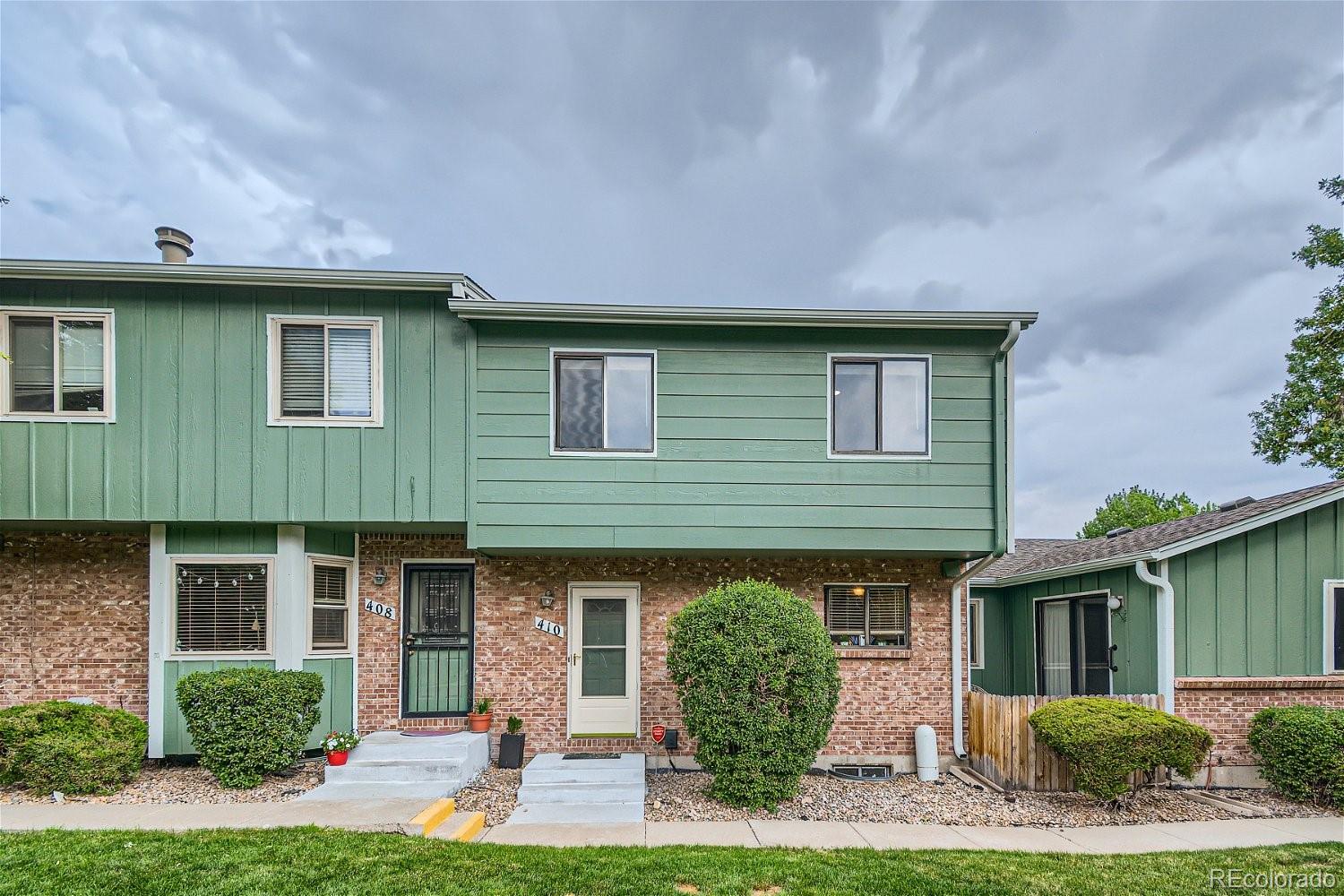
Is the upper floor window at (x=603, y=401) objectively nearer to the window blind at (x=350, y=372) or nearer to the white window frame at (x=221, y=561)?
the window blind at (x=350, y=372)

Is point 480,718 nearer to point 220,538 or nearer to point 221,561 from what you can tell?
point 221,561

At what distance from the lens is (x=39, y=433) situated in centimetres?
707

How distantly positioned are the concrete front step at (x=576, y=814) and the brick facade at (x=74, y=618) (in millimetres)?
4927

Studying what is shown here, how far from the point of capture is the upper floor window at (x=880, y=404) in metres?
7.56

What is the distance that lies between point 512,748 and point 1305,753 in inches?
325

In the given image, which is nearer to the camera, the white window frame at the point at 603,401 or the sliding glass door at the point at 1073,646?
the white window frame at the point at 603,401

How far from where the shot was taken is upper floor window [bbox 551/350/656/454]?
7.46m

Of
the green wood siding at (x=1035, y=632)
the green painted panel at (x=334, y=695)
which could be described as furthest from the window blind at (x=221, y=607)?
the green wood siding at (x=1035, y=632)

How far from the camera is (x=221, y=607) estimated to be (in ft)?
24.5

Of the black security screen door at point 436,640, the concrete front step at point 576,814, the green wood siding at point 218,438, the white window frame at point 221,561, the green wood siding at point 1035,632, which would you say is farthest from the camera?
the black security screen door at point 436,640

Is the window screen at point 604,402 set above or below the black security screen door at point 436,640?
above

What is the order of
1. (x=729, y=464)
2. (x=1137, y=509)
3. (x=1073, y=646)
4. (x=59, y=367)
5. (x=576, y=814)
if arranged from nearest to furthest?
(x=576, y=814) → (x=59, y=367) → (x=729, y=464) → (x=1073, y=646) → (x=1137, y=509)

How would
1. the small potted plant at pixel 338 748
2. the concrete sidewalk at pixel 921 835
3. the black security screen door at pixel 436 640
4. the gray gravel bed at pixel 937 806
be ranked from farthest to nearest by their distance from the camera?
1. the black security screen door at pixel 436 640
2. the small potted plant at pixel 338 748
3. the gray gravel bed at pixel 937 806
4. the concrete sidewalk at pixel 921 835

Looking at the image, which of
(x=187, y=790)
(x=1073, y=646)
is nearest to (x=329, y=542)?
(x=187, y=790)
